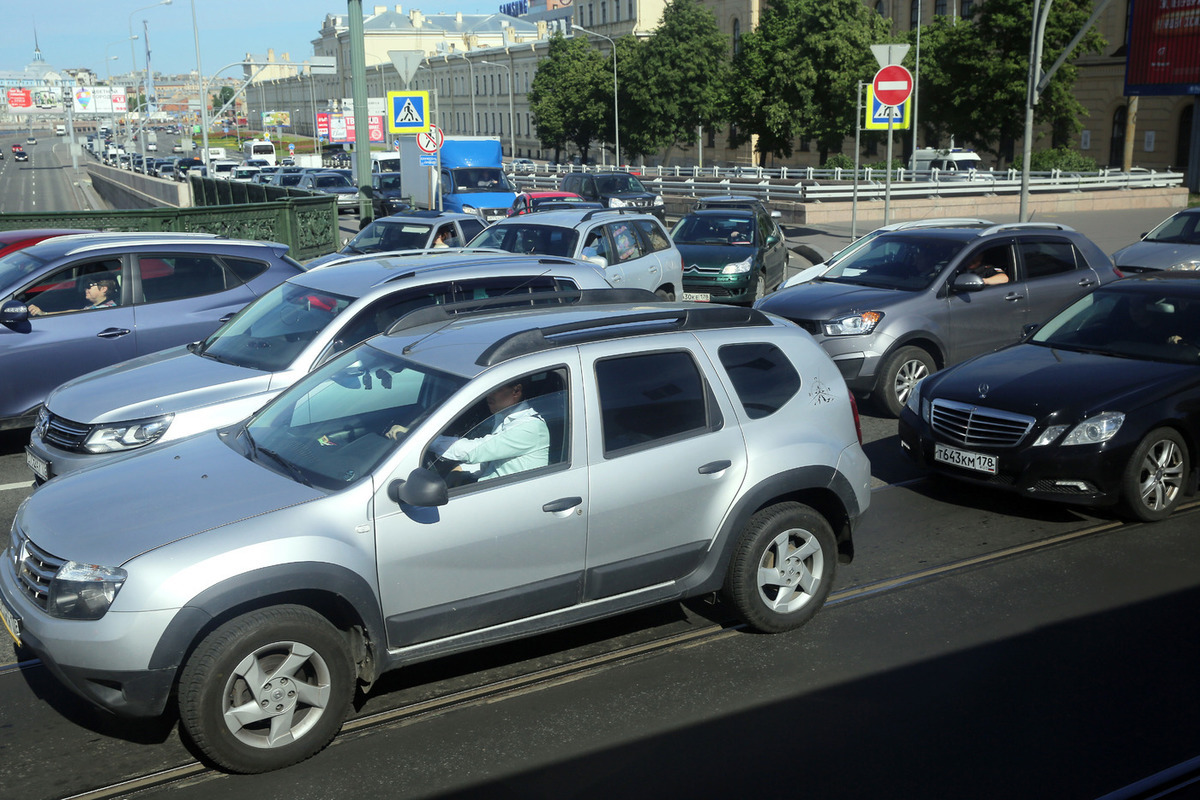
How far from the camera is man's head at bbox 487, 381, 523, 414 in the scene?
4.71 m

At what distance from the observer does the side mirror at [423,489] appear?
425 centimetres

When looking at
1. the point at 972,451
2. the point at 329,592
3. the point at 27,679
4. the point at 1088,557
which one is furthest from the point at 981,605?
the point at 27,679

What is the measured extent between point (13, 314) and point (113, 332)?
2.50 feet

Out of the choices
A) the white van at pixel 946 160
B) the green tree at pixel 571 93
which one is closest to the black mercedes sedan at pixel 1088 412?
the white van at pixel 946 160

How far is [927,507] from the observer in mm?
7824

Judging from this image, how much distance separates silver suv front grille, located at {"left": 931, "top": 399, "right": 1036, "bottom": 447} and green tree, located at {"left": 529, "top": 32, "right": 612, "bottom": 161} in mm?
57336

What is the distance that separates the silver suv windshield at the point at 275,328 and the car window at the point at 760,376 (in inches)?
126

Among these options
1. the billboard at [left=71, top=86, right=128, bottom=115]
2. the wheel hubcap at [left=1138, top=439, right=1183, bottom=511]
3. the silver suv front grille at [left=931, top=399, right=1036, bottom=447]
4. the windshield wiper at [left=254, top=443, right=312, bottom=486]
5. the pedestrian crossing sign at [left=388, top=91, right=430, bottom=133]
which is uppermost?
the billboard at [left=71, top=86, right=128, bottom=115]

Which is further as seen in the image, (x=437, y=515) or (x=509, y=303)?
(x=509, y=303)

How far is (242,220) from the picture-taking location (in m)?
20.0

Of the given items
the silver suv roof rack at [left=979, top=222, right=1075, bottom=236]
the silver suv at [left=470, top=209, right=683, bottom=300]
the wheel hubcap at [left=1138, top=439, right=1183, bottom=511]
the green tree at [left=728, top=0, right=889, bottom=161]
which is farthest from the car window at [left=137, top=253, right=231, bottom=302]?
the green tree at [left=728, top=0, right=889, bottom=161]

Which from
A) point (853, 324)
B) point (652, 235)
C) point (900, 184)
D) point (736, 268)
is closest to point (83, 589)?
point (853, 324)

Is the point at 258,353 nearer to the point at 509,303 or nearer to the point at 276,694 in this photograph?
the point at 509,303

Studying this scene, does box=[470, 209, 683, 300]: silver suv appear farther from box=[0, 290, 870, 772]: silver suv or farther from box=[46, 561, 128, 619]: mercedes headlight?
box=[46, 561, 128, 619]: mercedes headlight
